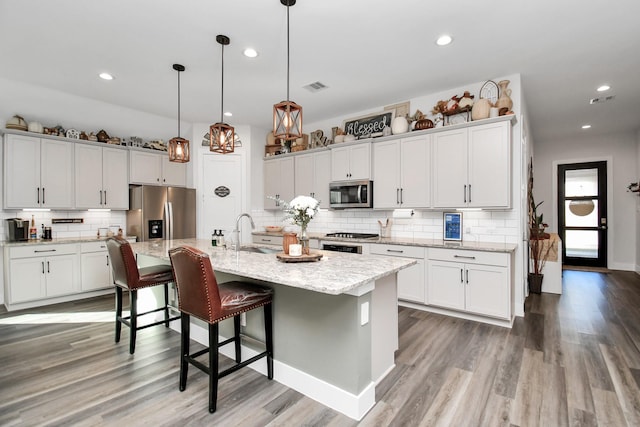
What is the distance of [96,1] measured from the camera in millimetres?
2379

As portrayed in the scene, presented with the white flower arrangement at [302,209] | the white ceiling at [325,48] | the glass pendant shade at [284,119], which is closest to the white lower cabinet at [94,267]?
the white ceiling at [325,48]

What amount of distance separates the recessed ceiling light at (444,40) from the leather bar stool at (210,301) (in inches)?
106

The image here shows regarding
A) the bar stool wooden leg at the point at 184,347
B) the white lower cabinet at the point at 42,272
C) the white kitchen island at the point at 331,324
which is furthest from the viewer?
the white lower cabinet at the point at 42,272

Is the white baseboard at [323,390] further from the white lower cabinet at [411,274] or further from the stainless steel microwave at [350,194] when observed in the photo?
the stainless steel microwave at [350,194]

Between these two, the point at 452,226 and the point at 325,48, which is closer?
the point at 325,48

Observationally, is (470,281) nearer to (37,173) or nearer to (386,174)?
(386,174)

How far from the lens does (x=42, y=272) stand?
13.1 feet

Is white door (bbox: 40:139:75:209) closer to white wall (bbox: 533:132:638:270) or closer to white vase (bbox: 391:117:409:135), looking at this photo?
white vase (bbox: 391:117:409:135)

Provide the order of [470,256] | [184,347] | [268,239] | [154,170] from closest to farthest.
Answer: [184,347] → [470,256] → [154,170] → [268,239]

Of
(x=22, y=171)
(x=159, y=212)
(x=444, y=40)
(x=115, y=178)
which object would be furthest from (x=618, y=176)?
(x=22, y=171)

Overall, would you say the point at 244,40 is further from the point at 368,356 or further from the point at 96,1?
the point at 368,356

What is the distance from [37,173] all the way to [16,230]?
774mm

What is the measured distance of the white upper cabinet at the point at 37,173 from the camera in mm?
3918

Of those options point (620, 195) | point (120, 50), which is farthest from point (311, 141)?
point (620, 195)
